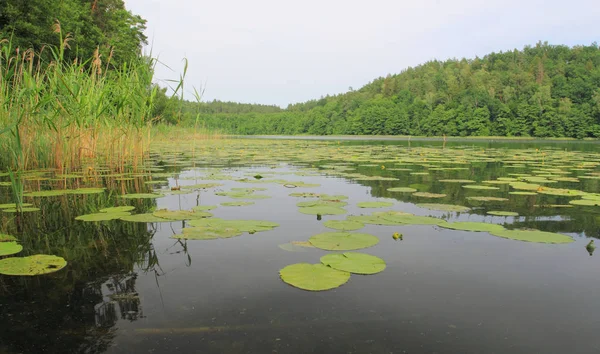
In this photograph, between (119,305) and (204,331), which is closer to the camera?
(204,331)

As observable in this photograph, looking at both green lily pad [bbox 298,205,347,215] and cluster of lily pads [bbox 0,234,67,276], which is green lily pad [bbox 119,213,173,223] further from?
green lily pad [bbox 298,205,347,215]

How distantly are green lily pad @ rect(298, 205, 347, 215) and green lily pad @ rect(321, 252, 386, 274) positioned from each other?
93 centimetres

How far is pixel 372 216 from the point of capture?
8.50 ft

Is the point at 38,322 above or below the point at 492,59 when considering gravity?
below

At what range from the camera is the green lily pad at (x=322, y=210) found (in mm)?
2697

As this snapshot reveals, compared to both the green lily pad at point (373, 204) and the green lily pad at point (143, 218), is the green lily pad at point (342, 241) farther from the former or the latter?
the green lily pad at point (143, 218)

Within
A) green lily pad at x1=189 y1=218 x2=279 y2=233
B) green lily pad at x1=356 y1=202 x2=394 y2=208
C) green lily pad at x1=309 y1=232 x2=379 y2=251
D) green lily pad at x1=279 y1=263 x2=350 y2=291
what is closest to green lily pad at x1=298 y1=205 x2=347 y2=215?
green lily pad at x1=356 y1=202 x2=394 y2=208

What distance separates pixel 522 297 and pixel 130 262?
5.37ft

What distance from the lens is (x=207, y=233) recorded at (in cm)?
212

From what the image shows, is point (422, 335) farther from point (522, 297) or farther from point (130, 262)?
point (130, 262)

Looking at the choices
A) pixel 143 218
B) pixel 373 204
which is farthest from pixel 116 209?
pixel 373 204

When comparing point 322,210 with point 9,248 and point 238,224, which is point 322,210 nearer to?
point 238,224

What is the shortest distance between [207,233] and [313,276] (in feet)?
2.87

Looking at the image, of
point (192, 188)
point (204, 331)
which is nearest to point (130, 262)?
point (204, 331)
